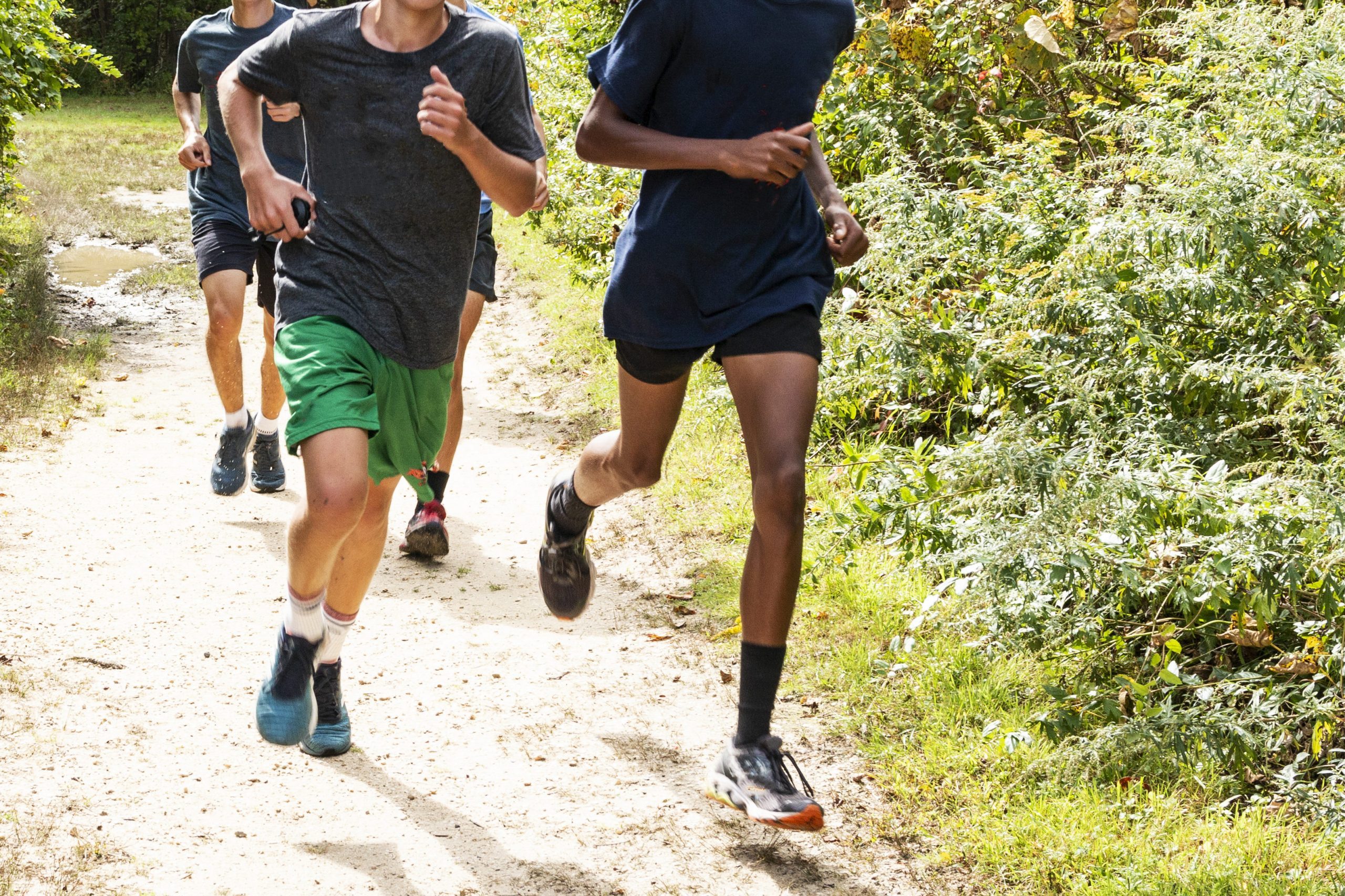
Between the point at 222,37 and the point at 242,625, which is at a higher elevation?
the point at 222,37

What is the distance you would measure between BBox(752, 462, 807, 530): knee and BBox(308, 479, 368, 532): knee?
0.99 metres

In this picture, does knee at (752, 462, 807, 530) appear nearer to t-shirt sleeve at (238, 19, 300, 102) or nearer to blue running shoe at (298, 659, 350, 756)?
blue running shoe at (298, 659, 350, 756)

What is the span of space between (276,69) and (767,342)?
1.47m

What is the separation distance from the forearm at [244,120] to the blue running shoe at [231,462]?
114 inches

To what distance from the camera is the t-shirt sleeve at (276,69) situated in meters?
3.39

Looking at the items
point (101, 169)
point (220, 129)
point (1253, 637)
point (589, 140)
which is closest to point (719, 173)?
point (589, 140)

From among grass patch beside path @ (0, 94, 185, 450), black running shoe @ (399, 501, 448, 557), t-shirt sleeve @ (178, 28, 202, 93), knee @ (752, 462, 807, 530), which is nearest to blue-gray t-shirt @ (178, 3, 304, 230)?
t-shirt sleeve @ (178, 28, 202, 93)

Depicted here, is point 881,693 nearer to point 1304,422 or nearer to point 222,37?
point 1304,422

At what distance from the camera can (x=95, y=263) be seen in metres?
12.4

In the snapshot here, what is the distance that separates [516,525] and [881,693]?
2.42m

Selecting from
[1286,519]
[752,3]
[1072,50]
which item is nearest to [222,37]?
[752,3]

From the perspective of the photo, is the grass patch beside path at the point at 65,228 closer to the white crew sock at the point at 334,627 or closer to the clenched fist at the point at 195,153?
the clenched fist at the point at 195,153

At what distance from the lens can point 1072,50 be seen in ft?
20.5

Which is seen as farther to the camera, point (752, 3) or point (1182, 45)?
point (1182, 45)
